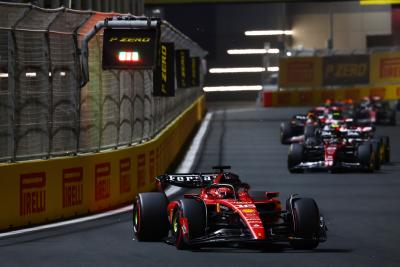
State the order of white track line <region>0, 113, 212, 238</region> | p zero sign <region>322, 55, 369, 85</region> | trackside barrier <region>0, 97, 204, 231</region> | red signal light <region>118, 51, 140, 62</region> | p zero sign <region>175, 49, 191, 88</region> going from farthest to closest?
p zero sign <region>322, 55, 369, 85</region> → p zero sign <region>175, 49, 191, 88</region> → red signal light <region>118, 51, 140, 62</region> → trackside barrier <region>0, 97, 204, 231</region> → white track line <region>0, 113, 212, 238</region>

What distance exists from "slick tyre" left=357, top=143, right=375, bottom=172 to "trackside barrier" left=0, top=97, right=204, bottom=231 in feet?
17.7

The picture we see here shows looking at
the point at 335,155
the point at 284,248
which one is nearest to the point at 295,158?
the point at 335,155

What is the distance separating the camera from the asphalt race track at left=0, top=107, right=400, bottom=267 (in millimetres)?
13516

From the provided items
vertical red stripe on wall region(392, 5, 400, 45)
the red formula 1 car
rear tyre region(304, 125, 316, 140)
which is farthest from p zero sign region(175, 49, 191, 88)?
vertical red stripe on wall region(392, 5, 400, 45)

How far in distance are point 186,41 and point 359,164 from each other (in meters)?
11.2

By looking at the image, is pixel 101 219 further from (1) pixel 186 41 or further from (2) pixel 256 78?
(2) pixel 256 78

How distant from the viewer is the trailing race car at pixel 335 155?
86.9ft

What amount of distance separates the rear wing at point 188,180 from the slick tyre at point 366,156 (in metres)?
11.1

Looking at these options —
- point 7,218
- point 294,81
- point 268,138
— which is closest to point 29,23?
point 7,218

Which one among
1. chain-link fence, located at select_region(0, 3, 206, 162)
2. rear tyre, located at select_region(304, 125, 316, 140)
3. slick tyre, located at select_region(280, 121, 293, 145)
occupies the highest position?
chain-link fence, located at select_region(0, 3, 206, 162)

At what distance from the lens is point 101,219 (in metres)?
18.1

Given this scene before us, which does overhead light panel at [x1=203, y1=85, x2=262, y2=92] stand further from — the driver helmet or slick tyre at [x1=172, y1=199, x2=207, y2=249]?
slick tyre at [x1=172, y1=199, x2=207, y2=249]

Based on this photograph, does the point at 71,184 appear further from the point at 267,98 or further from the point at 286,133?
→ the point at 267,98

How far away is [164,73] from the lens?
79.8 ft
